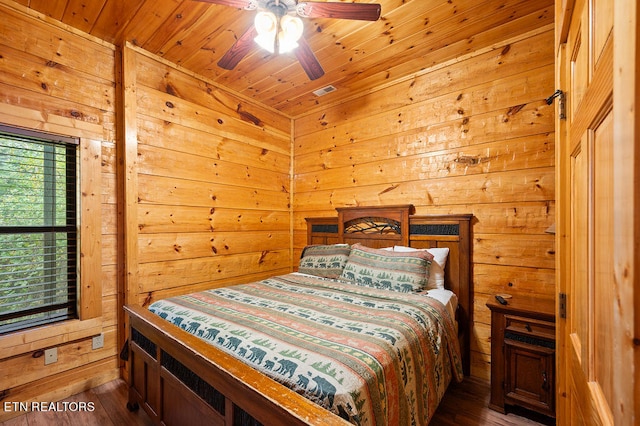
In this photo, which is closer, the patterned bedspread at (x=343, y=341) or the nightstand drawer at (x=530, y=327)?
the patterned bedspread at (x=343, y=341)

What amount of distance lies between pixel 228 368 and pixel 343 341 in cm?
49

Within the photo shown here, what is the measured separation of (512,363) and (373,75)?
Answer: 2.65 meters

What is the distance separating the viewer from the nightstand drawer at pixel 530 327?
1702 mm

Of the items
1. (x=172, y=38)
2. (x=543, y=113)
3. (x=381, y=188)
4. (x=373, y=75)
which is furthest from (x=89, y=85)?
(x=543, y=113)

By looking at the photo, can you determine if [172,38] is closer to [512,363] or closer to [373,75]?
[373,75]

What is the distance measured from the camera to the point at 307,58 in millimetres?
1890

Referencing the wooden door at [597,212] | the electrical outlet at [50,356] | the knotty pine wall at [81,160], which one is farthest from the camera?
the electrical outlet at [50,356]

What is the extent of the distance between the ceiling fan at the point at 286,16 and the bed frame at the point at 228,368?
1664 millimetres

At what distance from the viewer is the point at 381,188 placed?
295 cm

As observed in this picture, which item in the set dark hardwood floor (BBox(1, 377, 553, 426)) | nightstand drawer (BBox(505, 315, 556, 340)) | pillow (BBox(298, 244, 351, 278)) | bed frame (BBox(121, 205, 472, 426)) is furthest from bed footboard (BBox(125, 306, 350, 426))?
nightstand drawer (BBox(505, 315, 556, 340))

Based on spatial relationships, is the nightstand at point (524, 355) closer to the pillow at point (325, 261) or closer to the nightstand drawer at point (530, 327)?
the nightstand drawer at point (530, 327)

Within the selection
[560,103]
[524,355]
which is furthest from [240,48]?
[524,355]

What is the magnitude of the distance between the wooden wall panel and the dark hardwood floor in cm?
72

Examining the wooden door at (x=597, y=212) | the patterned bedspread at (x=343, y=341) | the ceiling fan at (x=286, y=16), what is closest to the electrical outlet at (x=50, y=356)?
the patterned bedspread at (x=343, y=341)
